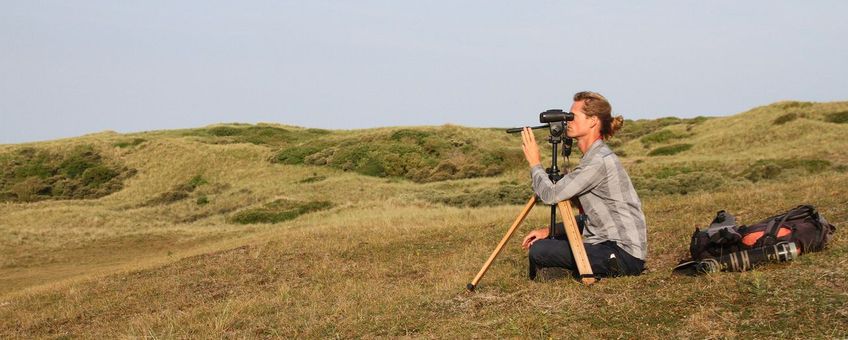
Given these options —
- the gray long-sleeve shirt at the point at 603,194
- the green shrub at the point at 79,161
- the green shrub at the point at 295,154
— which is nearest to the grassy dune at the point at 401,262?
the gray long-sleeve shirt at the point at 603,194

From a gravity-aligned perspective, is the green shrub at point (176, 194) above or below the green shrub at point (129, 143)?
below

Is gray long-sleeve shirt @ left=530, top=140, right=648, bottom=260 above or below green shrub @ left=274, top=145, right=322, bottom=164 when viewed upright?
above

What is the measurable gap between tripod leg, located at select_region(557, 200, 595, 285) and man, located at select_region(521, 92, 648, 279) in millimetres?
186

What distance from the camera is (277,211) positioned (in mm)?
32438

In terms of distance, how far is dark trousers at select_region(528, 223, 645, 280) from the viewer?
22.3ft

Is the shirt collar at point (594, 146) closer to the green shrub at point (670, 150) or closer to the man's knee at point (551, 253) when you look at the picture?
the man's knee at point (551, 253)

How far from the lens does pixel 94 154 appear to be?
2298 inches

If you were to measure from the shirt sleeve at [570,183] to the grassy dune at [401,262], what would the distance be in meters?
1.00

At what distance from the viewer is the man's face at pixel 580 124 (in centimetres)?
664

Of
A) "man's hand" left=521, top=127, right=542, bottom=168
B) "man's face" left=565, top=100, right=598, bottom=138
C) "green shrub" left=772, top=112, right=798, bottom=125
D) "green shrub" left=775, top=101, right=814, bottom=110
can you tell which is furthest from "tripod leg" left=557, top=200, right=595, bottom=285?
"green shrub" left=775, top=101, right=814, bottom=110

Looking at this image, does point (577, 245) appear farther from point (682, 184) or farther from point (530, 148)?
point (682, 184)

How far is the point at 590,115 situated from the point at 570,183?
30.8 inches

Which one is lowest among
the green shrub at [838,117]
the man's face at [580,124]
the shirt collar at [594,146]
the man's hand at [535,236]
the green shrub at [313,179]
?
the green shrub at [313,179]

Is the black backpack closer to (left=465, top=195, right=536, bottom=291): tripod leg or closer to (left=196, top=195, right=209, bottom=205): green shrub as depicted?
(left=465, top=195, right=536, bottom=291): tripod leg
